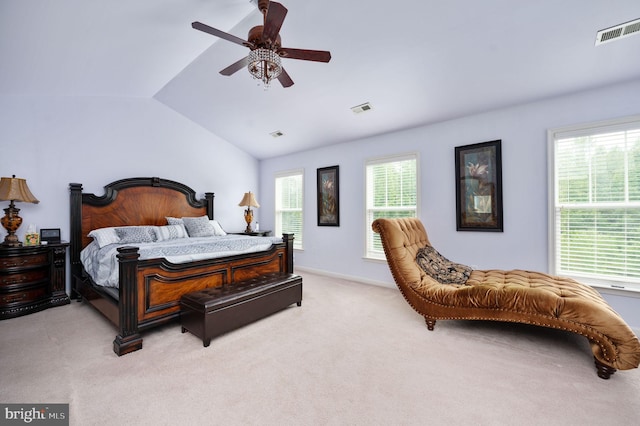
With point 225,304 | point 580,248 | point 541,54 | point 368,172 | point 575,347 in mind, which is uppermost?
point 541,54

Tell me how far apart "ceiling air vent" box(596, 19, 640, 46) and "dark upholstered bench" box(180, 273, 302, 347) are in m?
3.72

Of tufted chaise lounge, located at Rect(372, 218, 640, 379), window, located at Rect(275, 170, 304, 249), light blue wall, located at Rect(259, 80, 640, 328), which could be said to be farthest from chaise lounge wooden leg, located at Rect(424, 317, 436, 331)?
window, located at Rect(275, 170, 304, 249)

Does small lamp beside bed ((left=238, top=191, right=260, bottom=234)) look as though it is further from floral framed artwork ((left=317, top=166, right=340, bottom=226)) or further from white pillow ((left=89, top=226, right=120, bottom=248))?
white pillow ((left=89, top=226, right=120, bottom=248))

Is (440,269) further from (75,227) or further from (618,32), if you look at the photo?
(75,227)

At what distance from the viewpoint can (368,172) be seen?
473 centimetres

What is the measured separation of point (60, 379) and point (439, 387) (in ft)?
8.63

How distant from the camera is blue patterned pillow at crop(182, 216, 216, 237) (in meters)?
4.58

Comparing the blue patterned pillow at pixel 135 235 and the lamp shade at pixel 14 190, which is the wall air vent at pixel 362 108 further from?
the lamp shade at pixel 14 190

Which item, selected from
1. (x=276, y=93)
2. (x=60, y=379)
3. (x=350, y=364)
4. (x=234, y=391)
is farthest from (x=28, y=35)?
(x=350, y=364)

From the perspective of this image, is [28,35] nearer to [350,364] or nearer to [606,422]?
[350,364]

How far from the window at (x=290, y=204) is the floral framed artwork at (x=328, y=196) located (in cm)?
54

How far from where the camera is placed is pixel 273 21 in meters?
1.95

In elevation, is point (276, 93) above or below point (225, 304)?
above

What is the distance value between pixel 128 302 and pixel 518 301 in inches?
130
